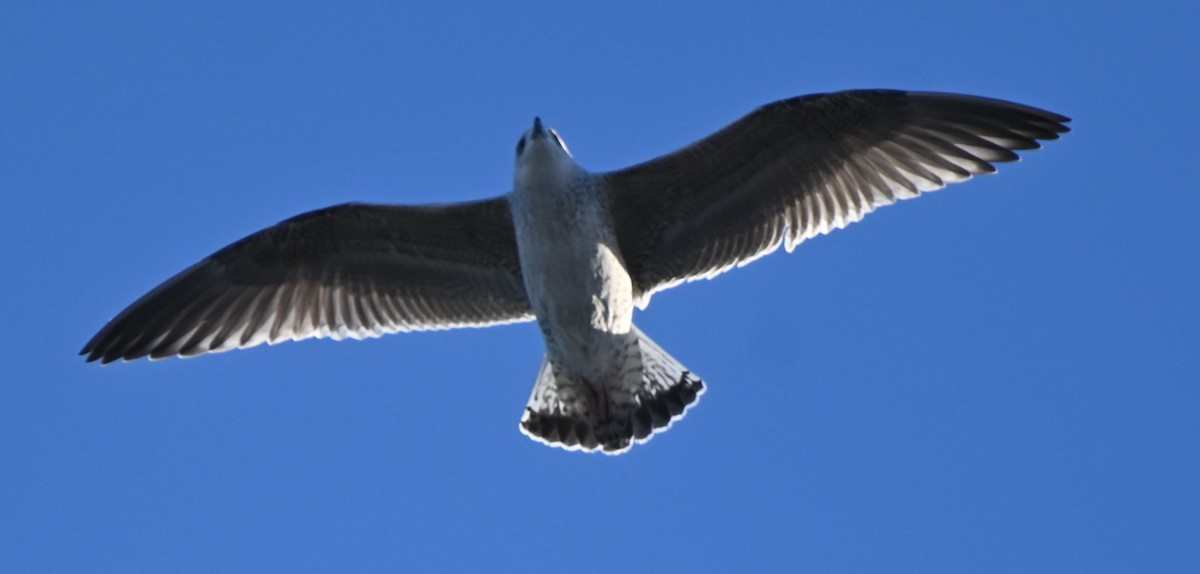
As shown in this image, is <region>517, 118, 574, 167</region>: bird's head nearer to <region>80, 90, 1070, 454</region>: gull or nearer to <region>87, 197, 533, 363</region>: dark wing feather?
<region>80, 90, 1070, 454</region>: gull

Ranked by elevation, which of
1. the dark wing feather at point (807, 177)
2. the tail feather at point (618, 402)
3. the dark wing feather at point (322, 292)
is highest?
the dark wing feather at point (807, 177)

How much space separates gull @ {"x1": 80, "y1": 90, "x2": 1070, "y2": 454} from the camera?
10312mm

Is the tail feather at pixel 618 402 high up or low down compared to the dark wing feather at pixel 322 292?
down

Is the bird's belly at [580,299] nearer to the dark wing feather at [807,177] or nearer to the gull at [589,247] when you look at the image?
the gull at [589,247]

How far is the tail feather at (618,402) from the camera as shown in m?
10.8

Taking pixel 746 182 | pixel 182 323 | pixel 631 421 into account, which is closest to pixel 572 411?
pixel 631 421

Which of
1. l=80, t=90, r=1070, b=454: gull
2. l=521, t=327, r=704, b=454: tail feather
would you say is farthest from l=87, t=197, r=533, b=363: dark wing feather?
l=521, t=327, r=704, b=454: tail feather

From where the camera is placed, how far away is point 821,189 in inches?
422

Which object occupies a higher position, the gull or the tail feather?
the gull

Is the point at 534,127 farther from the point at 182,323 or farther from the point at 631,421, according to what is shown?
the point at 182,323

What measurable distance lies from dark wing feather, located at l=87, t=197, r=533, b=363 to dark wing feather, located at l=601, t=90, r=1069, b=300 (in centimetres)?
95

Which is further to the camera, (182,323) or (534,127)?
(182,323)

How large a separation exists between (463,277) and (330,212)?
938 mm

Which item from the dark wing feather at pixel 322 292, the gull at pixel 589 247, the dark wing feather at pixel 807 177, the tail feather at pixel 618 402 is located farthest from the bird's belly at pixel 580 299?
the dark wing feather at pixel 322 292
